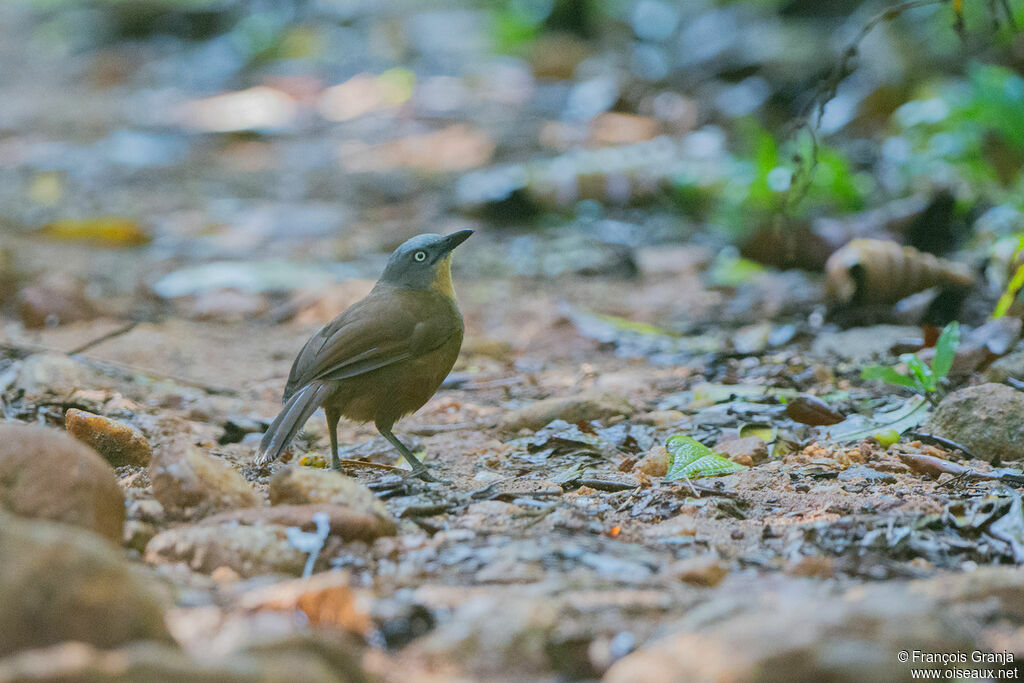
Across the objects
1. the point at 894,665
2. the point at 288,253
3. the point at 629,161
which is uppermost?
the point at 894,665

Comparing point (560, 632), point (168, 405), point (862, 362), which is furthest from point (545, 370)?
point (560, 632)

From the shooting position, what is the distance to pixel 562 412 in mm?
4258

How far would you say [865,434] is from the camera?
385 centimetres

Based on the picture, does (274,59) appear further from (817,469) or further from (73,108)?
(817,469)

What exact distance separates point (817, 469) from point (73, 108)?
13.2 meters

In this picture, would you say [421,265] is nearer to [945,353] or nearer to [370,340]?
[370,340]

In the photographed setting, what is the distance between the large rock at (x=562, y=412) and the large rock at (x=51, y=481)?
2.03 metres

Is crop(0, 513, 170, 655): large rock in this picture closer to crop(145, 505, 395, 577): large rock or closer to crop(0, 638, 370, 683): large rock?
crop(0, 638, 370, 683): large rock

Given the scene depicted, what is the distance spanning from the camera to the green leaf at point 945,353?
3.96 metres

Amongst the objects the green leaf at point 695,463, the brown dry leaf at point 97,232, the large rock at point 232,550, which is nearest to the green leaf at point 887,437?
the green leaf at point 695,463

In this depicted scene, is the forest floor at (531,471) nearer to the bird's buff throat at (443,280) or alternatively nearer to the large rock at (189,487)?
the large rock at (189,487)

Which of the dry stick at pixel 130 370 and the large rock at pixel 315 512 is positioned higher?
the large rock at pixel 315 512

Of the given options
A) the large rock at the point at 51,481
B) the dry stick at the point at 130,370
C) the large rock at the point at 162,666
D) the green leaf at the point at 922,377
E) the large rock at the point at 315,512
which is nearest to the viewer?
the large rock at the point at 162,666

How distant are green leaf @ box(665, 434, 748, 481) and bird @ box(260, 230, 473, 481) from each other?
97 cm
